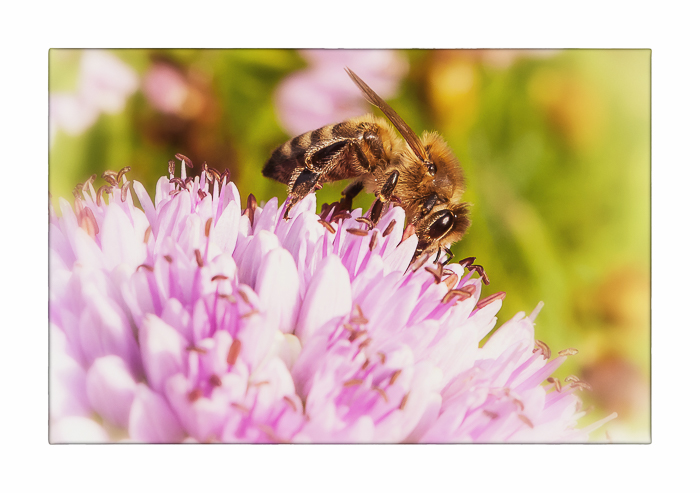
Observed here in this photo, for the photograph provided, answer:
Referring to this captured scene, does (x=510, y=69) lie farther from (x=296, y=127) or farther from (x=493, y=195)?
(x=296, y=127)

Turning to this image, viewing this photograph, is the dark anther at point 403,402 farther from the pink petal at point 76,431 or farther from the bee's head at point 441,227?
the pink petal at point 76,431

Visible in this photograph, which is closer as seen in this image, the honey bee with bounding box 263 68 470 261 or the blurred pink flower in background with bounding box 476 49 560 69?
the honey bee with bounding box 263 68 470 261

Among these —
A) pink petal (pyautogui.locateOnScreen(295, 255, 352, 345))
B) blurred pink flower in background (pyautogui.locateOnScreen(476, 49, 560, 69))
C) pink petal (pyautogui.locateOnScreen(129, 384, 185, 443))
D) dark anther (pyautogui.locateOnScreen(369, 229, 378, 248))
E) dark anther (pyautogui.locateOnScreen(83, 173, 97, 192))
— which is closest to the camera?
pink petal (pyautogui.locateOnScreen(129, 384, 185, 443))

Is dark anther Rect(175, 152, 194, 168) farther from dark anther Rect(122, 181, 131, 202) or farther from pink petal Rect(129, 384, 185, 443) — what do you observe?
pink petal Rect(129, 384, 185, 443)

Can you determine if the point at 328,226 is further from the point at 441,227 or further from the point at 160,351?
the point at 160,351

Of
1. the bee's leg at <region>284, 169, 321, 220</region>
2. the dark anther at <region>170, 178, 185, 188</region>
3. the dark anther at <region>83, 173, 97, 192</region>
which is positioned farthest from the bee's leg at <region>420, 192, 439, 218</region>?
the dark anther at <region>83, 173, 97, 192</region>

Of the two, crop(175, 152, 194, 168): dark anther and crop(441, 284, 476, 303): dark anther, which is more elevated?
crop(175, 152, 194, 168): dark anther
